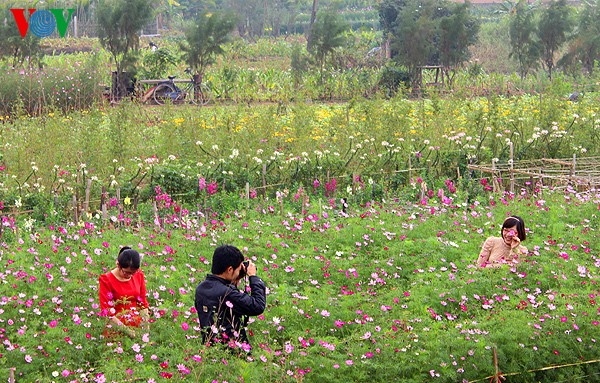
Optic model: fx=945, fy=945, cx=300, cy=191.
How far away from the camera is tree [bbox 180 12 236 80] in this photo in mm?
19922

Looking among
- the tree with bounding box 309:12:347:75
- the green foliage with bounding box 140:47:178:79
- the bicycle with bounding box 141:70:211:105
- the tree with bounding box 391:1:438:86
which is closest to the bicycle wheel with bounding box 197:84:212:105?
the bicycle with bounding box 141:70:211:105

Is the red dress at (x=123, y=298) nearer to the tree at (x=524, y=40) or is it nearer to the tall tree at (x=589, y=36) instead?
the tree at (x=524, y=40)

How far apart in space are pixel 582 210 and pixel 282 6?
41.1m

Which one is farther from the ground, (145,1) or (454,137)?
(145,1)

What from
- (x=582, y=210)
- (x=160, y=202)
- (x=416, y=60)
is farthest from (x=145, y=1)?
(x=582, y=210)

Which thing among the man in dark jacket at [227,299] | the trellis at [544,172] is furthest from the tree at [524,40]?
the man in dark jacket at [227,299]

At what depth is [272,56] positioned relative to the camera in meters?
32.5

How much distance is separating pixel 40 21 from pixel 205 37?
12.8ft

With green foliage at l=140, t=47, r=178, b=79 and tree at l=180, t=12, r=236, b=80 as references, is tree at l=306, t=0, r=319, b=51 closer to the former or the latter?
tree at l=180, t=12, r=236, b=80

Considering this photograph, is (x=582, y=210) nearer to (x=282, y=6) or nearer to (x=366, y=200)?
(x=366, y=200)

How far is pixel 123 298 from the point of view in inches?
205

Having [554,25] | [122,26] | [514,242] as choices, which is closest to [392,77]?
[554,25]

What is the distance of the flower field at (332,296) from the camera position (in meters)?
4.82

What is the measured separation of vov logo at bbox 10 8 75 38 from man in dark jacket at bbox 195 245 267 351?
14.7 metres
